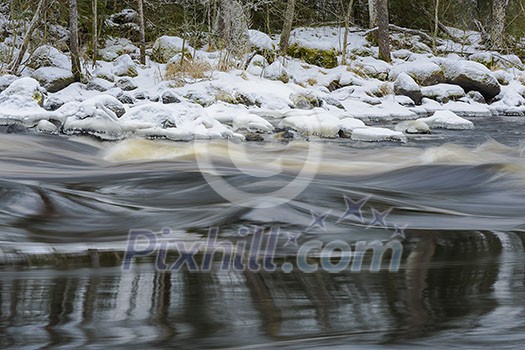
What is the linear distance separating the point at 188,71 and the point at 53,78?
2481 mm

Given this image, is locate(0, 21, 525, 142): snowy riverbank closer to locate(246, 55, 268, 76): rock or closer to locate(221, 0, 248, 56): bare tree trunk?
locate(246, 55, 268, 76): rock

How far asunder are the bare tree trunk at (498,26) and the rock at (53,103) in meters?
13.5

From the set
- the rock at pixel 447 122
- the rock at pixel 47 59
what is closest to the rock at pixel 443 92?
the rock at pixel 447 122

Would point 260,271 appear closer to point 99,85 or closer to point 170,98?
point 170,98

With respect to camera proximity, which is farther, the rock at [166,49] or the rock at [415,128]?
the rock at [166,49]

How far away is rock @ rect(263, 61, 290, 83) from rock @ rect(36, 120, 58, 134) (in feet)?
20.0

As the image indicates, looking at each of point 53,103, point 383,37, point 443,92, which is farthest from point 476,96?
point 53,103

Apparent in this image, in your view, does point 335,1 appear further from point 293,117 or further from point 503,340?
point 503,340

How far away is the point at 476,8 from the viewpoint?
21.7 meters

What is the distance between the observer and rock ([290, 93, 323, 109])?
10.6 metres

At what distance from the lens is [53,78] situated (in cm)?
1170

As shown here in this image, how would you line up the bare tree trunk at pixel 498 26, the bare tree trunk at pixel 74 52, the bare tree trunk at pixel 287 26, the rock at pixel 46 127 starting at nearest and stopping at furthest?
the rock at pixel 46 127 → the bare tree trunk at pixel 74 52 → the bare tree trunk at pixel 287 26 → the bare tree trunk at pixel 498 26

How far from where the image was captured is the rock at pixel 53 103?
9.54 metres

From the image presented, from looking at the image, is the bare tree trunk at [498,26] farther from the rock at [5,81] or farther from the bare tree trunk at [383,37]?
the rock at [5,81]
